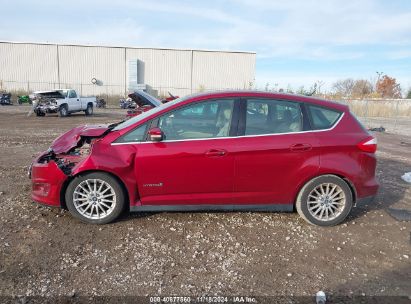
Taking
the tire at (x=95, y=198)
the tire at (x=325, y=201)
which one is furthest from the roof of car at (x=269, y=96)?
the tire at (x=95, y=198)

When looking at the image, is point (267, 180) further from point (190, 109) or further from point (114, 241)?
point (114, 241)

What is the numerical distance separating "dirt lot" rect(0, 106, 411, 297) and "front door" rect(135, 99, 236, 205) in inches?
16.7

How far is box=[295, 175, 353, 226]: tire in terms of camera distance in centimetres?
449

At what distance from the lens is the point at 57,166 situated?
429cm

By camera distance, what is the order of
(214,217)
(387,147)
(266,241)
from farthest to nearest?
1. (387,147)
2. (214,217)
3. (266,241)

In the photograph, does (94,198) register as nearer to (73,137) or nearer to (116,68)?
(73,137)

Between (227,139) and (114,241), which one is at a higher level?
(227,139)

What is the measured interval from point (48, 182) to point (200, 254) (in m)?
2.12

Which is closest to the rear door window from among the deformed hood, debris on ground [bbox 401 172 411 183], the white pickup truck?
the deformed hood

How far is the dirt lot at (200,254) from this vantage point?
3172 millimetres

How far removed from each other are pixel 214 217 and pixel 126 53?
44.5m

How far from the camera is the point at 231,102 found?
4.43 metres

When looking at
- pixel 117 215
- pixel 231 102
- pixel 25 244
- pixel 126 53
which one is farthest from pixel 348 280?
pixel 126 53

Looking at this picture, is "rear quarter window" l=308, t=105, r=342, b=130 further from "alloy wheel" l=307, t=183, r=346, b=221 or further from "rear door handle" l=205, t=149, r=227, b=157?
"rear door handle" l=205, t=149, r=227, b=157
